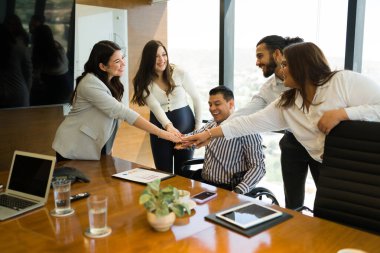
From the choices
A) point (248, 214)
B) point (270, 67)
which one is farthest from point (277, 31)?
point (248, 214)

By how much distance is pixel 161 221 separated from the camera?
4.58 feet

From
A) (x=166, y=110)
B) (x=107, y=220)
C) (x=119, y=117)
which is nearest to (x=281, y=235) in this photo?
(x=107, y=220)

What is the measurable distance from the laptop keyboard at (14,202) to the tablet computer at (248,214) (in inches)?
34.5

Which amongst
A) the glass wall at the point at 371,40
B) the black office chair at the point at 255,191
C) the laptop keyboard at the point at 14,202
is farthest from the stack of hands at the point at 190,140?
the glass wall at the point at 371,40

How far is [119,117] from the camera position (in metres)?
2.60

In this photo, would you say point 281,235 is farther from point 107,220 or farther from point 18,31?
point 18,31

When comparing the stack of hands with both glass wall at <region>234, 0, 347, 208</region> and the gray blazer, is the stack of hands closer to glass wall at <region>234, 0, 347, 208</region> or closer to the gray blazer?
the gray blazer

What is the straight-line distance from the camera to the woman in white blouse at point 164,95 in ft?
10.4

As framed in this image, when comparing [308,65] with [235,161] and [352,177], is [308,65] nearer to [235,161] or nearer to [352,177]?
[352,177]

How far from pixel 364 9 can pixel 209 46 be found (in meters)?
1.73

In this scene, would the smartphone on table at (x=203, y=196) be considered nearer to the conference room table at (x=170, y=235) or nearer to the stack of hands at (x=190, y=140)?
the conference room table at (x=170, y=235)

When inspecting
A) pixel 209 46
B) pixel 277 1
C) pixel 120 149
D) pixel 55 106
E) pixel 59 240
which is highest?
pixel 277 1

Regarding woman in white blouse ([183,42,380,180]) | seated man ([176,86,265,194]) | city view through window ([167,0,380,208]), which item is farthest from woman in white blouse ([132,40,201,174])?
woman in white blouse ([183,42,380,180])

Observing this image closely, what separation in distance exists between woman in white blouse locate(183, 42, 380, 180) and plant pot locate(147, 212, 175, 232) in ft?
2.88
